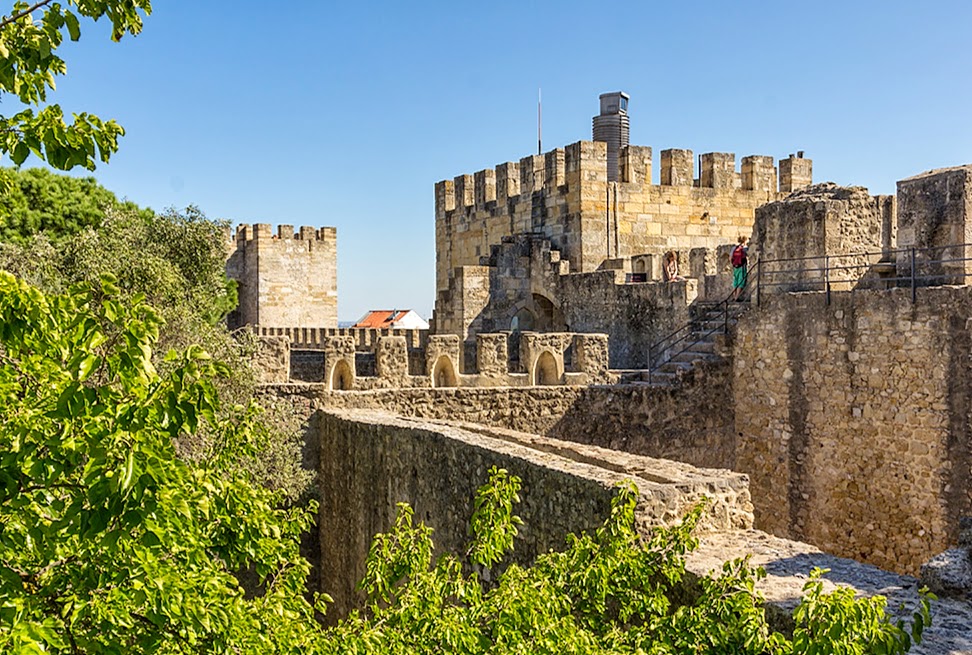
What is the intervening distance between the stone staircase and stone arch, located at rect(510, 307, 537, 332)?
17.6ft

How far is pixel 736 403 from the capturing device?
1307 centimetres

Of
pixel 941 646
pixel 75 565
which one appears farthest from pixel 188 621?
pixel 941 646

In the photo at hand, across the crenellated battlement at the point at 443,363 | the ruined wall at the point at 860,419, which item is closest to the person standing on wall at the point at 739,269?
the ruined wall at the point at 860,419

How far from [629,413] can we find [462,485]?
5998mm

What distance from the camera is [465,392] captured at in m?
13.7

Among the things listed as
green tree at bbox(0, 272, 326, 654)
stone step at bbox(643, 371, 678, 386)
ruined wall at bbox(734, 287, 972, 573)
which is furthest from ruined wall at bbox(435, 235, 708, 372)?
green tree at bbox(0, 272, 326, 654)

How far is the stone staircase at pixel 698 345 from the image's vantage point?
14.2 metres

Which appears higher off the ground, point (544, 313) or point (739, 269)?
point (739, 269)

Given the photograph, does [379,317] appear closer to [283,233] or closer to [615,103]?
[283,233]

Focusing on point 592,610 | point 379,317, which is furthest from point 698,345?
point 379,317

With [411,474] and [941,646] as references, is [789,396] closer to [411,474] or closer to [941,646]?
[411,474]

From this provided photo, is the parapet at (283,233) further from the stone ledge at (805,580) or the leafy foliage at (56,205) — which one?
the stone ledge at (805,580)

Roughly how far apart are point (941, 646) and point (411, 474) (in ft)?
20.3

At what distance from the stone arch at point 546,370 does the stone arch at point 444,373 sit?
134 centimetres
